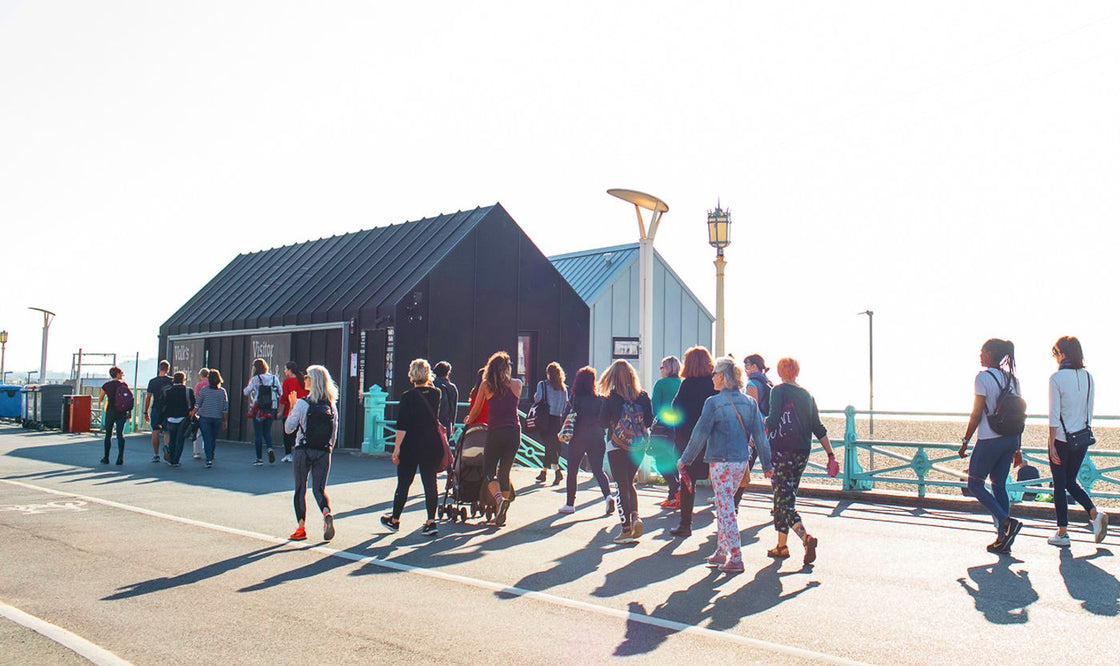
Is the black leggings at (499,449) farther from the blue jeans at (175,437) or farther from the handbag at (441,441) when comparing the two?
the blue jeans at (175,437)

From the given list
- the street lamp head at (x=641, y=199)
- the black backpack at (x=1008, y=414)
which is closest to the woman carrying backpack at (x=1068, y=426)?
the black backpack at (x=1008, y=414)

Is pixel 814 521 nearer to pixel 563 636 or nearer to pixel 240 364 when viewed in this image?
pixel 563 636

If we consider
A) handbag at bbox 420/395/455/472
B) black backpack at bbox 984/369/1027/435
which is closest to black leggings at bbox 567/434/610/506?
handbag at bbox 420/395/455/472

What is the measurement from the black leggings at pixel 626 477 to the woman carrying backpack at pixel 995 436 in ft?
10.3

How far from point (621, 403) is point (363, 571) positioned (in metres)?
3.41

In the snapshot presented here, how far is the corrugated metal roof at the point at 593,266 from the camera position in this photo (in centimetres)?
3659

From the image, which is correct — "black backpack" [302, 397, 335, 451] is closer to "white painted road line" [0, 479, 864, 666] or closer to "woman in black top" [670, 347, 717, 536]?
"white painted road line" [0, 479, 864, 666]

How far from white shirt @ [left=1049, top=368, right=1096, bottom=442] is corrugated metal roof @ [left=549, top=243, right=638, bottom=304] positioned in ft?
88.1

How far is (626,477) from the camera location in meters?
9.29

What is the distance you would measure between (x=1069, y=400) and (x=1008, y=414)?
3.14 feet

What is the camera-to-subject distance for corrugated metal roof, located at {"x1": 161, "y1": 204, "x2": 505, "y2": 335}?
21.8 meters

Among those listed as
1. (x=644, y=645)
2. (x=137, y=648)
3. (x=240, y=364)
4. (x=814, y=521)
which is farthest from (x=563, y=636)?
(x=240, y=364)

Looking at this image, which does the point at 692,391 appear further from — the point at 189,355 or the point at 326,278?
the point at 189,355

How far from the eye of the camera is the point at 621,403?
31.9 feet
